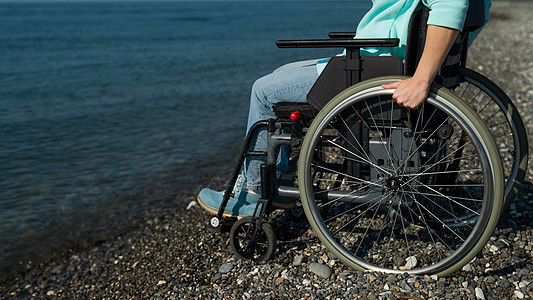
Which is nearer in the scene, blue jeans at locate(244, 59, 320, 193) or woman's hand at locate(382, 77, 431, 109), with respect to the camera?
woman's hand at locate(382, 77, 431, 109)

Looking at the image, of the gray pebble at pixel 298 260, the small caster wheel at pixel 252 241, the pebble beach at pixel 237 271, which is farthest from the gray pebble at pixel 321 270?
the small caster wheel at pixel 252 241

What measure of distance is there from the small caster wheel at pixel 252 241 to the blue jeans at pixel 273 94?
0.88ft

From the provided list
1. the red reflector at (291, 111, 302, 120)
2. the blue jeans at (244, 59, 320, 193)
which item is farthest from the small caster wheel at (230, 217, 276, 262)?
the red reflector at (291, 111, 302, 120)

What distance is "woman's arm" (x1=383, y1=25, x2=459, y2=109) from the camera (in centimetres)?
239

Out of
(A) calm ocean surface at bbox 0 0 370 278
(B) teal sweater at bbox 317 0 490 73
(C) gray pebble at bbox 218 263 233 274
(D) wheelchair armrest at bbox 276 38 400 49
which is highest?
(B) teal sweater at bbox 317 0 490 73

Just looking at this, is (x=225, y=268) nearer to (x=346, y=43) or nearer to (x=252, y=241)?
(x=252, y=241)

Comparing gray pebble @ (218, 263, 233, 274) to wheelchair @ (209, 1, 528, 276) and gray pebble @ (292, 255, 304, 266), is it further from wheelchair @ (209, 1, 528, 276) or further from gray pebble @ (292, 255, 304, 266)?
gray pebble @ (292, 255, 304, 266)

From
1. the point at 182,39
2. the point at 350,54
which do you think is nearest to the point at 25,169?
the point at 350,54

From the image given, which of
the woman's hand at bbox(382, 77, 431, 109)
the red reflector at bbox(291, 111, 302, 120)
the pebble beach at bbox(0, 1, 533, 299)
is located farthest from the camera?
the red reflector at bbox(291, 111, 302, 120)

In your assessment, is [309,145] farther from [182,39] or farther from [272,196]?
[182,39]

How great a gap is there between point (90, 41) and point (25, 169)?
2070 cm

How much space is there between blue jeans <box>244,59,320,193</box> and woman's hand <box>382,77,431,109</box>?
24.8 inches

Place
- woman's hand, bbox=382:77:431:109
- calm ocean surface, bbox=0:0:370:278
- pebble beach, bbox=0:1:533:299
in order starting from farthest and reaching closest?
calm ocean surface, bbox=0:0:370:278 < pebble beach, bbox=0:1:533:299 < woman's hand, bbox=382:77:431:109

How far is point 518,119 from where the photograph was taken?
3172 mm
